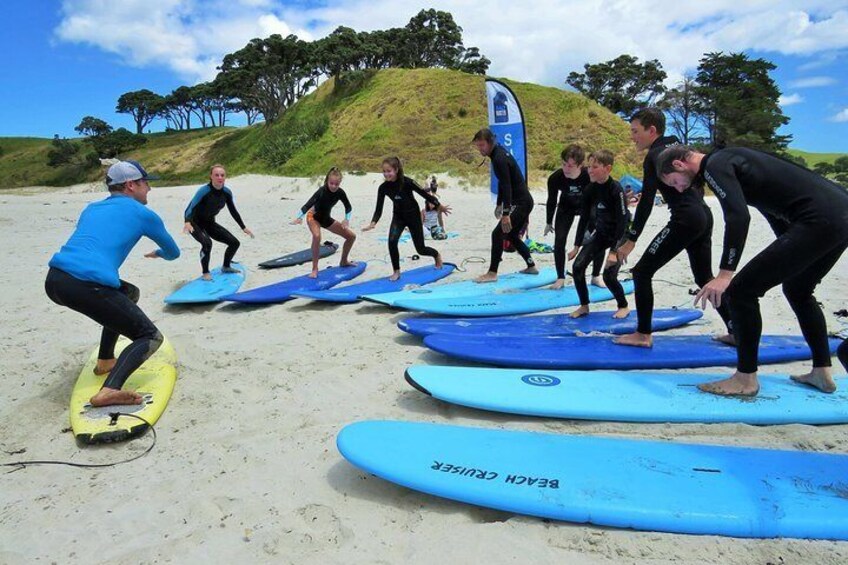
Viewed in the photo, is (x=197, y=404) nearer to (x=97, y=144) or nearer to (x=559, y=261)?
(x=559, y=261)

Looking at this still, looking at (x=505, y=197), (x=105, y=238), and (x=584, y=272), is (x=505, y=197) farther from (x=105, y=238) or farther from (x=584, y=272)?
(x=105, y=238)

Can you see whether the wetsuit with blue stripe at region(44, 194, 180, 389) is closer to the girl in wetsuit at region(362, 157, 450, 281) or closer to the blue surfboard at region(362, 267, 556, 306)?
the blue surfboard at region(362, 267, 556, 306)

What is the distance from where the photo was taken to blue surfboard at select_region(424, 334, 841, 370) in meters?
4.02

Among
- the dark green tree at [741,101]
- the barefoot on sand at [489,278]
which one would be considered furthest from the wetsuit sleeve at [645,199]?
the dark green tree at [741,101]

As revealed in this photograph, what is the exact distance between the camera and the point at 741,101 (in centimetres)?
3506

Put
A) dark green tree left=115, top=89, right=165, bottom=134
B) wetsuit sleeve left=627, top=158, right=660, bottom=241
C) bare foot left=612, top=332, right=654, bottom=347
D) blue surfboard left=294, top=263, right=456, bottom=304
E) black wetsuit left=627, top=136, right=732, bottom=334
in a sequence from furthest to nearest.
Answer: dark green tree left=115, top=89, right=165, bottom=134 → blue surfboard left=294, top=263, right=456, bottom=304 → bare foot left=612, top=332, right=654, bottom=347 → wetsuit sleeve left=627, top=158, right=660, bottom=241 → black wetsuit left=627, top=136, right=732, bottom=334

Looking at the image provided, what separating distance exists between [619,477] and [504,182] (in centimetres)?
450

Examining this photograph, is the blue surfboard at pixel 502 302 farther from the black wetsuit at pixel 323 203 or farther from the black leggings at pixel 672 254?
the black wetsuit at pixel 323 203

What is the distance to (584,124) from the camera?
3008 cm

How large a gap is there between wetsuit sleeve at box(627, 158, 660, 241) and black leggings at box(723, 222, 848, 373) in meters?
1.12

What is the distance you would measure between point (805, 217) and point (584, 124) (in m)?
29.3

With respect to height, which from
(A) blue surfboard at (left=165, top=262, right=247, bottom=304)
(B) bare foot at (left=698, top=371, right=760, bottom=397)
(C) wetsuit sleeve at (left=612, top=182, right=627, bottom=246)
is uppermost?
(C) wetsuit sleeve at (left=612, top=182, right=627, bottom=246)

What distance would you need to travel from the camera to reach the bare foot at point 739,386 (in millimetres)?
3334

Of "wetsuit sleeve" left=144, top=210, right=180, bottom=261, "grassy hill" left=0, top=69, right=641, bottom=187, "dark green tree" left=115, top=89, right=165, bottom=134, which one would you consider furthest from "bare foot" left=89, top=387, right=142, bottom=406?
"dark green tree" left=115, top=89, right=165, bottom=134
